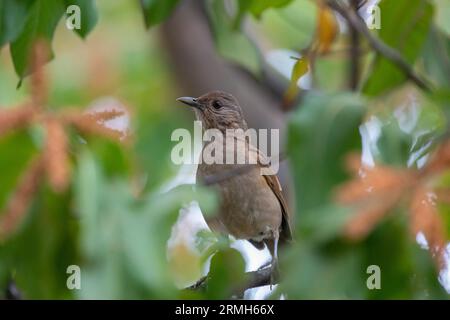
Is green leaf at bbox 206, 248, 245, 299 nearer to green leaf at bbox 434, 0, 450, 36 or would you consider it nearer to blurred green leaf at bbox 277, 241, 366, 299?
blurred green leaf at bbox 277, 241, 366, 299

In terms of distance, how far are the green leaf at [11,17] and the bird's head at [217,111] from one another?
3312 mm

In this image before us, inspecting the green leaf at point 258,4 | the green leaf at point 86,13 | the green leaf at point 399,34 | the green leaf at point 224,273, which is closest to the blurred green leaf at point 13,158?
the green leaf at point 224,273

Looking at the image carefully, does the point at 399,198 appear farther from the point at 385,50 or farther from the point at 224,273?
the point at 385,50

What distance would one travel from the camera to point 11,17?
374 centimetres

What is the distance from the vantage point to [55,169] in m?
2.48

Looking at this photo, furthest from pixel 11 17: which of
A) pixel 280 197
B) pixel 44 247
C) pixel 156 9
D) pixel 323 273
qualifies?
pixel 280 197

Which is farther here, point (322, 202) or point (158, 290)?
point (322, 202)

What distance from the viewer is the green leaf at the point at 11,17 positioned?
3727mm

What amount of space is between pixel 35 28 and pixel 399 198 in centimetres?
210

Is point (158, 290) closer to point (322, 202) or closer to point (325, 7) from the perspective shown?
point (322, 202)

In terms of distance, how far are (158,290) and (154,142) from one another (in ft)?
7.73
